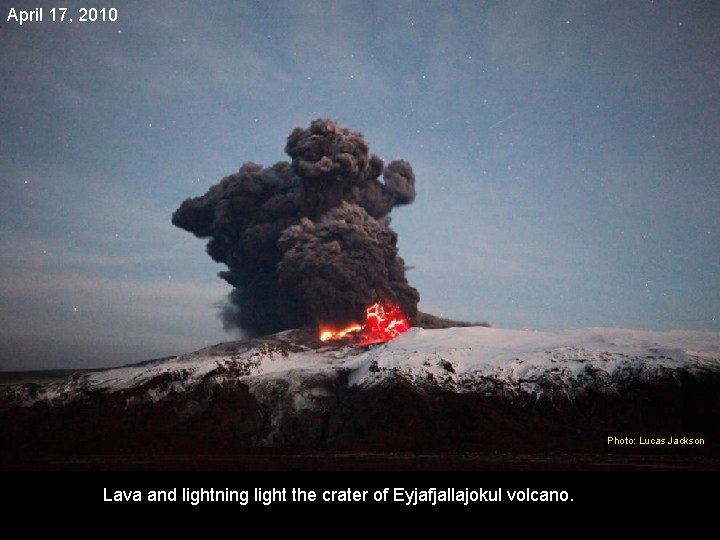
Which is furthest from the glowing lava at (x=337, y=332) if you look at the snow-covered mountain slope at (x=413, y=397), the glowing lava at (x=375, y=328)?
the snow-covered mountain slope at (x=413, y=397)

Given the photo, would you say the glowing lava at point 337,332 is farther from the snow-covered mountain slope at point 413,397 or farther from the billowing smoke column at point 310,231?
the snow-covered mountain slope at point 413,397

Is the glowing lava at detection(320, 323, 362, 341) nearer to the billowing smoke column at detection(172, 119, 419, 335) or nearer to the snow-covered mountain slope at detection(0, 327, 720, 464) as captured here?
the billowing smoke column at detection(172, 119, 419, 335)

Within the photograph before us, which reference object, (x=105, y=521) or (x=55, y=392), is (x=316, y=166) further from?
(x=105, y=521)

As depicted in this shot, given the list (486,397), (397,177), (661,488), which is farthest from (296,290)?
(661,488)

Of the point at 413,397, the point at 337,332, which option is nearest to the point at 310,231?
the point at 337,332

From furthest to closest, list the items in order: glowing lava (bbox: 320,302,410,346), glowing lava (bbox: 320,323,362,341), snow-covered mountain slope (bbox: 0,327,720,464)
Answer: glowing lava (bbox: 320,302,410,346) < glowing lava (bbox: 320,323,362,341) < snow-covered mountain slope (bbox: 0,327,720,464)

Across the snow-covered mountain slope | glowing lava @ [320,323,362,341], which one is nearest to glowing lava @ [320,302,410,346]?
glowing lava @ [320,323,362,341]
